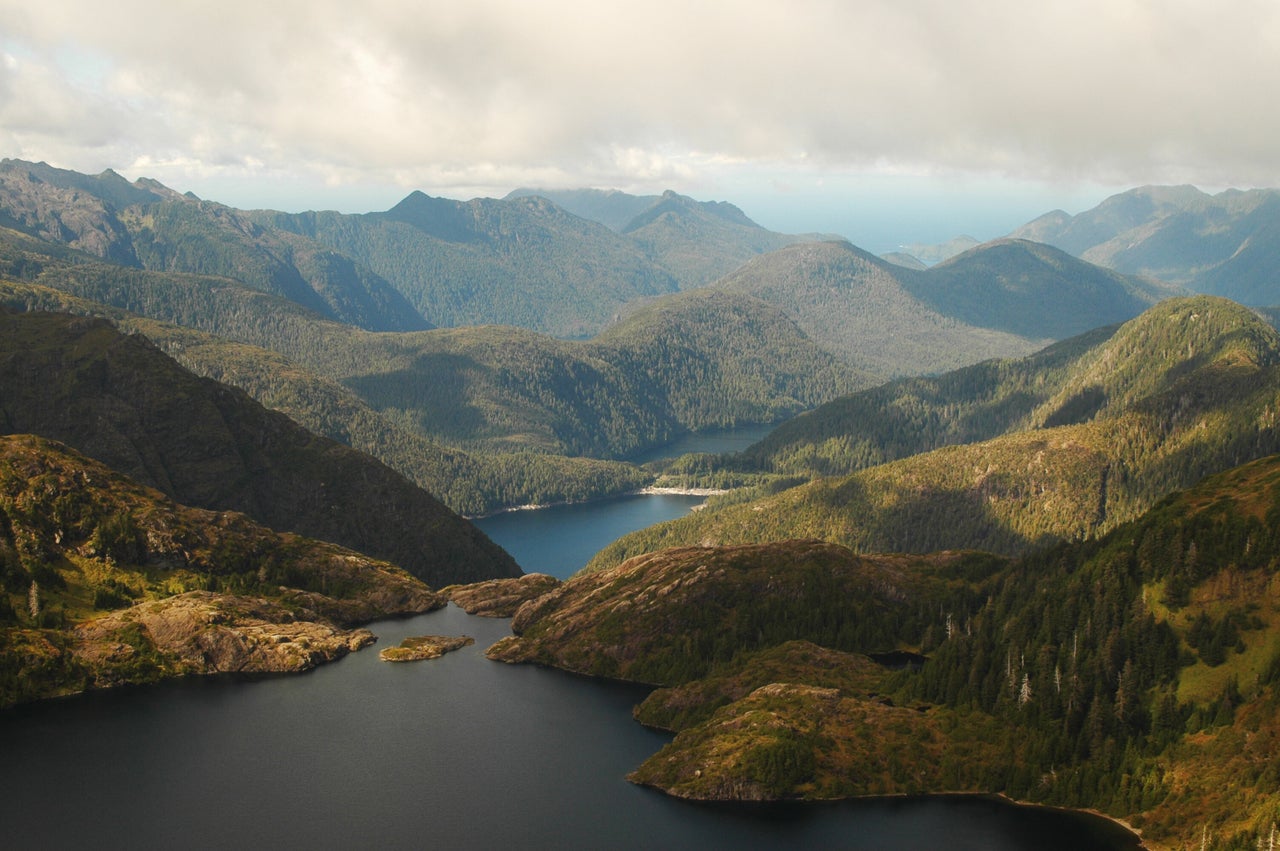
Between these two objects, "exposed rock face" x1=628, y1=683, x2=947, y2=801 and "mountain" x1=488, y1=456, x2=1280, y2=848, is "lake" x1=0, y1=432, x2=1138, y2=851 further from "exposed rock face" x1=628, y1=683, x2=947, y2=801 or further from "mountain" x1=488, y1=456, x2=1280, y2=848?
"mountain" x1=488, y1=456, x2=1280, y2=848

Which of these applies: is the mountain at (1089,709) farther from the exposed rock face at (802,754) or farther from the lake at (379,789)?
the lake at (379,789)

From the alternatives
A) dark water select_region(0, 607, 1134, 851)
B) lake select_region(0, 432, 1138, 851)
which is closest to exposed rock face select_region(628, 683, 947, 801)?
lake select_region(0, 432, 1138, 851)

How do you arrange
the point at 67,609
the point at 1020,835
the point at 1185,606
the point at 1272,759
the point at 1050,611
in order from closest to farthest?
the point at 1272,759 < the point at 1020,835 < the point at 1185,606 < the point at 1050,611 < the point at 67,609

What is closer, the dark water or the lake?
the lake

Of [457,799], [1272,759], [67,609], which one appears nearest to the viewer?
[1272,759]

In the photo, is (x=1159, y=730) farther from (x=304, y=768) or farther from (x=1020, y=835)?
(x=304, y=768)

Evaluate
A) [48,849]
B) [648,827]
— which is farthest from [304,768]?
[648,827]

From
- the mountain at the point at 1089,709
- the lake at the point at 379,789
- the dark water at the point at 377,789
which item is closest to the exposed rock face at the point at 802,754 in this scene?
the mountain at the point at 1089,709
